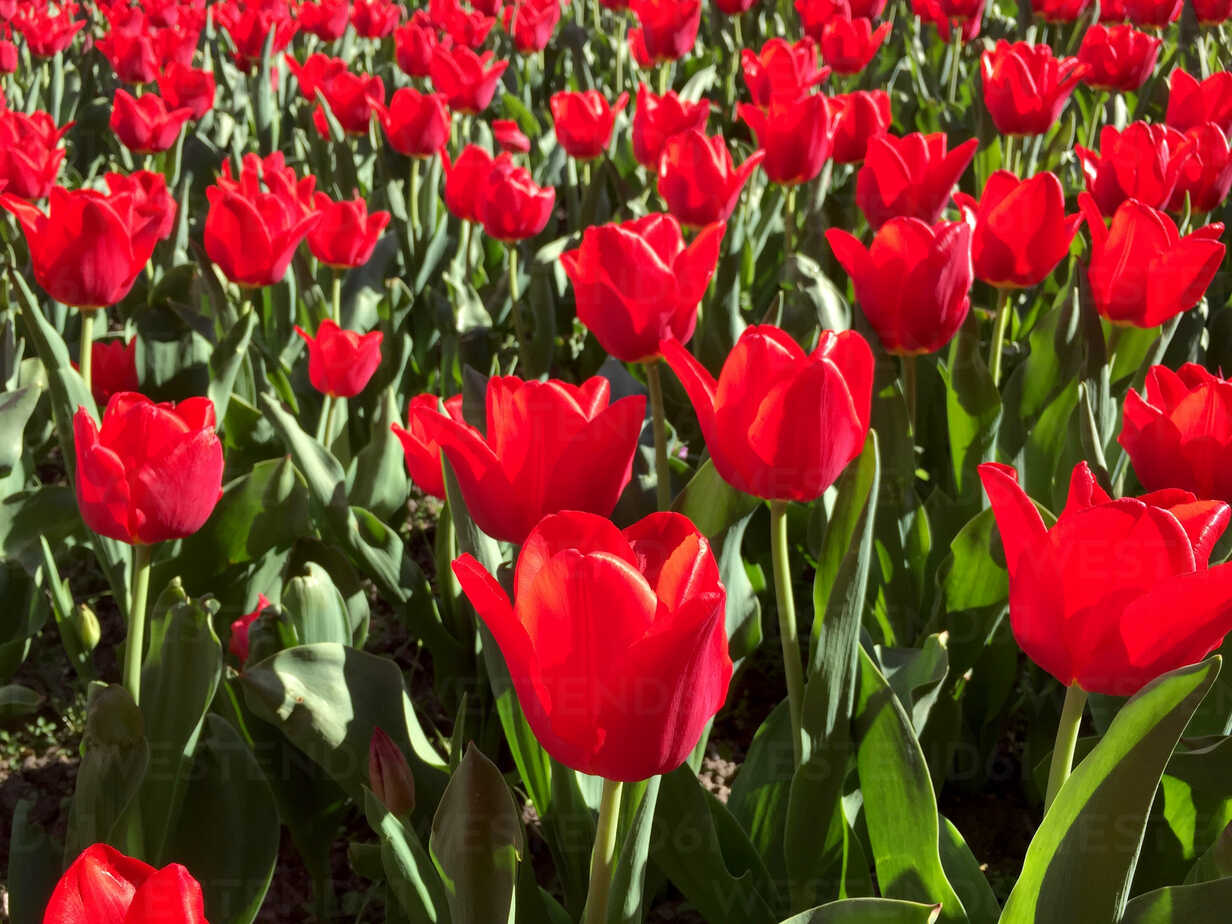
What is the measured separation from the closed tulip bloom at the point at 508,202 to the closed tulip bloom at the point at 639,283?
0.75m

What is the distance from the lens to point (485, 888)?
0.77m

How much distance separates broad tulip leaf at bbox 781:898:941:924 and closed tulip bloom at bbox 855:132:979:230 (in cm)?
116

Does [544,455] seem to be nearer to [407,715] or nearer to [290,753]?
[407,715]

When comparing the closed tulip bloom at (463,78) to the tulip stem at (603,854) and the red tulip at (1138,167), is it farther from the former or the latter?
the tulip stem at (603,854)

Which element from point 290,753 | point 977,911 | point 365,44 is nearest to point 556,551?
point 977,911

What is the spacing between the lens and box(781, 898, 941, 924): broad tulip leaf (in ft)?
2.20

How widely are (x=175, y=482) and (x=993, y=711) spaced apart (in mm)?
968

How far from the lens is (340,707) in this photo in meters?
1.02

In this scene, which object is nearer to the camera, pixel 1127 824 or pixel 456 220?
pixel 1127 824

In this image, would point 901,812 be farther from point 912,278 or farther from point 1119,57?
point 1119,57

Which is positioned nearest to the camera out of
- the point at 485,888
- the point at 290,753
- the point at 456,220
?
the point at 485,888

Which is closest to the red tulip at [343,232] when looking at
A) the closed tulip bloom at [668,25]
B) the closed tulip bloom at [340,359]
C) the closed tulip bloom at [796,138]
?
the closed tulip bloom at [340,359]

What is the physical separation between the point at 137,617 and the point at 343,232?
93 centimetres

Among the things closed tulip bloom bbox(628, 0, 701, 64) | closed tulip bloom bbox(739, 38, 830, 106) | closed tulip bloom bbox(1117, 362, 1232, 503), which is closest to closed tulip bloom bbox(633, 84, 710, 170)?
closed tulip bloom bbox(739, 38, 830, 106)
